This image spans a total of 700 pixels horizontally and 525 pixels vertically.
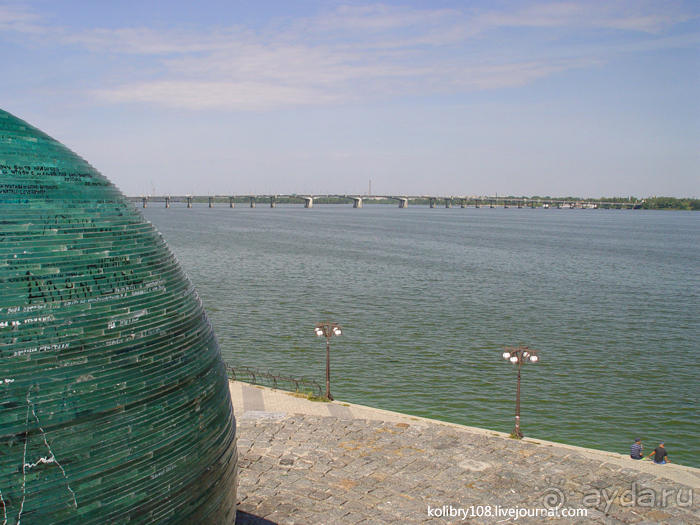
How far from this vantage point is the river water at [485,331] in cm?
2409

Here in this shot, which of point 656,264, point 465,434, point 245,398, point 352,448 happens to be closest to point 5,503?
point 352,448

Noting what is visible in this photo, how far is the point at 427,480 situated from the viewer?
15.0 m

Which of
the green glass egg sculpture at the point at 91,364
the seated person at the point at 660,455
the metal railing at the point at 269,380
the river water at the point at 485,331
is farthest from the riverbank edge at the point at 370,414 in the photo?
the green glass egg sculpture at the point at 91,364

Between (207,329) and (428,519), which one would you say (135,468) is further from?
(428,519)

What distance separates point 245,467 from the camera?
15680 mm

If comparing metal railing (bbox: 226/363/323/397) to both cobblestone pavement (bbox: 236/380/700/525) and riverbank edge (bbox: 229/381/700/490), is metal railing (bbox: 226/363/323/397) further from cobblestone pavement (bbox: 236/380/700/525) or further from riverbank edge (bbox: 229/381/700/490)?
cobblestone pavement (bbox: 236/380/700/525)

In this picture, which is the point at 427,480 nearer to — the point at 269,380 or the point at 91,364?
the point at 91,364

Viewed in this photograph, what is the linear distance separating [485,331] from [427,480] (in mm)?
21593

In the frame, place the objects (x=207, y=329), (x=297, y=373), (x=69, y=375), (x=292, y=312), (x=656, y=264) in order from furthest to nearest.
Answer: (x=656, y=264) → (x=292, y=312) → (x=297, y=373) → (x=207, y=329) → (x=69, y=375)

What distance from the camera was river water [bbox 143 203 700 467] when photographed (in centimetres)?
2409

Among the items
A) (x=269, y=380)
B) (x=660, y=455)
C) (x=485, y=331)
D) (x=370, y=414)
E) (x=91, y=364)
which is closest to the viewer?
(x=91, y=364)

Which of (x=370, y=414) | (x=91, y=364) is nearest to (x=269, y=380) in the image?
(x=370, y=414)

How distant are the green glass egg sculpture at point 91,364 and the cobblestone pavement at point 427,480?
538 centimetres

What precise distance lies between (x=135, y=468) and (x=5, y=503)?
1488 mm
